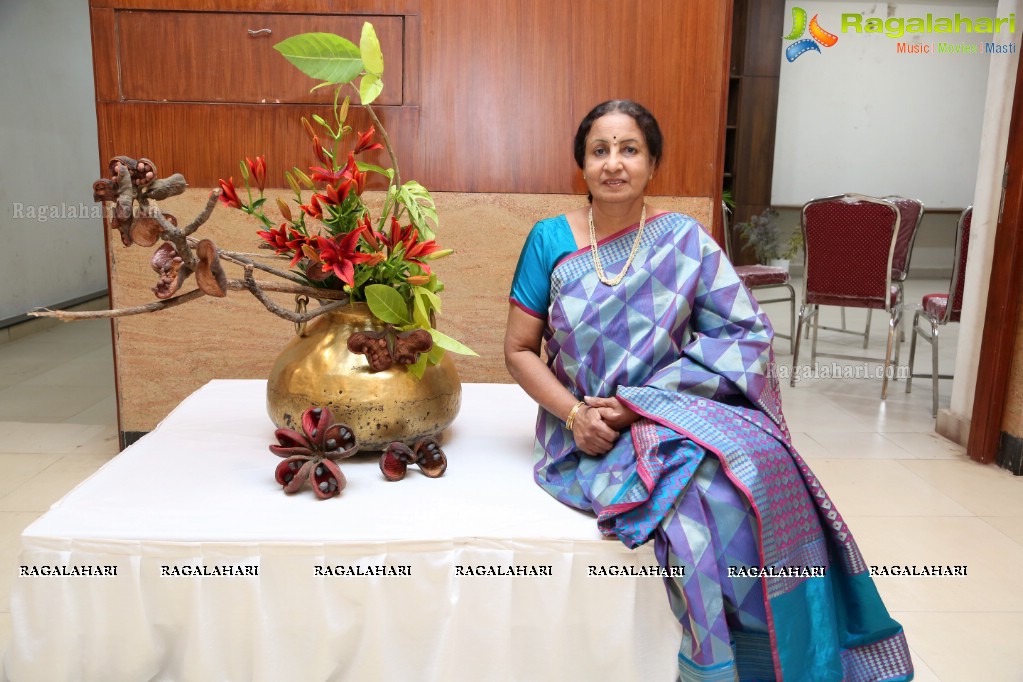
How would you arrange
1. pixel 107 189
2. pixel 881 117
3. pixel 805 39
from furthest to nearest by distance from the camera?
pixel 881 117, pixel 805 39, pixel 107 189

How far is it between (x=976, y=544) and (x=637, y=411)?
146 centimetres

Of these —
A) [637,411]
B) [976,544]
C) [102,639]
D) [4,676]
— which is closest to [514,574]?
[637,411]

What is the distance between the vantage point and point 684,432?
1360 mm

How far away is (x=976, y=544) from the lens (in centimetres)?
231

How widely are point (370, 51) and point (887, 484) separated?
224cm

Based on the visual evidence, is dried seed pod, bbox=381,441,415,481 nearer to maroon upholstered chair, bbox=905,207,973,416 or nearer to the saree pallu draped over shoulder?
the saree pallu draped over shoulder

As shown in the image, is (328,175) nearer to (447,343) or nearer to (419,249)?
(419,249)

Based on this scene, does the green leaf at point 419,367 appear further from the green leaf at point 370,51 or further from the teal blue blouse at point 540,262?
the green leaf at point 370,51

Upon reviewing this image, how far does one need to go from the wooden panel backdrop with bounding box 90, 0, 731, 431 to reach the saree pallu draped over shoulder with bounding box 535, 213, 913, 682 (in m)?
1.21

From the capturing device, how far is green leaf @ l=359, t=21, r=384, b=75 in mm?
1529

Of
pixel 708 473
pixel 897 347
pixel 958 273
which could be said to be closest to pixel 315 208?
pixel 708 473

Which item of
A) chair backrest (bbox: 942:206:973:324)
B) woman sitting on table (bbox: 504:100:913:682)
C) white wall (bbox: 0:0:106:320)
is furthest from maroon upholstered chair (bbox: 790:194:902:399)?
white wall (bbox: 0:0:106:320)

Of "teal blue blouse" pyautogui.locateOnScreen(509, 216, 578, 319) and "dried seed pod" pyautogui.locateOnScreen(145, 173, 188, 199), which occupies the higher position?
"dried seed pod" pyautogui.locateOnScreen(145, 173, 188, 199)

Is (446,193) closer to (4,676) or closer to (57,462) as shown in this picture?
(57,462)
